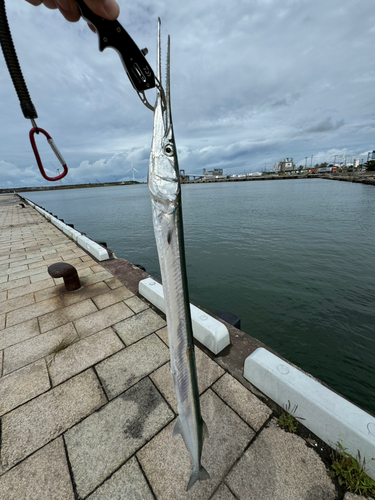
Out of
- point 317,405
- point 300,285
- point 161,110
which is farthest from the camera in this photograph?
point 300,285

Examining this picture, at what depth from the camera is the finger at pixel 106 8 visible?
1.70 meters

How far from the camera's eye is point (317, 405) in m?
2.13

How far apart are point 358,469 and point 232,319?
8.04 ft

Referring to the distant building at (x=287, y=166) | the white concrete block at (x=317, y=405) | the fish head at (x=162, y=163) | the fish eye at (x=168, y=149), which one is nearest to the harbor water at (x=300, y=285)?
the white concrete block at (x=317, y=405)

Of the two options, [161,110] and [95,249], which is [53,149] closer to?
[161,110]

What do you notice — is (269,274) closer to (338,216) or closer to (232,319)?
(232,319)

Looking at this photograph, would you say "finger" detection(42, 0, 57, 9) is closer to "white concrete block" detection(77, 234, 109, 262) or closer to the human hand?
the human hand

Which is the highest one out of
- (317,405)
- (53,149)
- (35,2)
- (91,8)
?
(35,2)

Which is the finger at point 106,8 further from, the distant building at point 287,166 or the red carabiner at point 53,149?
the distant building at point 287,166

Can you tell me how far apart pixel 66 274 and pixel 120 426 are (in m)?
3.69

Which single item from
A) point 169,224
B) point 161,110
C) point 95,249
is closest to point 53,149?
point 161,110

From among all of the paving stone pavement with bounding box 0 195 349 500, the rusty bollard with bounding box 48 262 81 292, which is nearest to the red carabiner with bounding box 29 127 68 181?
the paving stone pavement with bounding box 0 195 349 500

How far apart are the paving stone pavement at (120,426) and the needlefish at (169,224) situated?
55cm

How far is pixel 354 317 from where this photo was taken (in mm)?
6840
